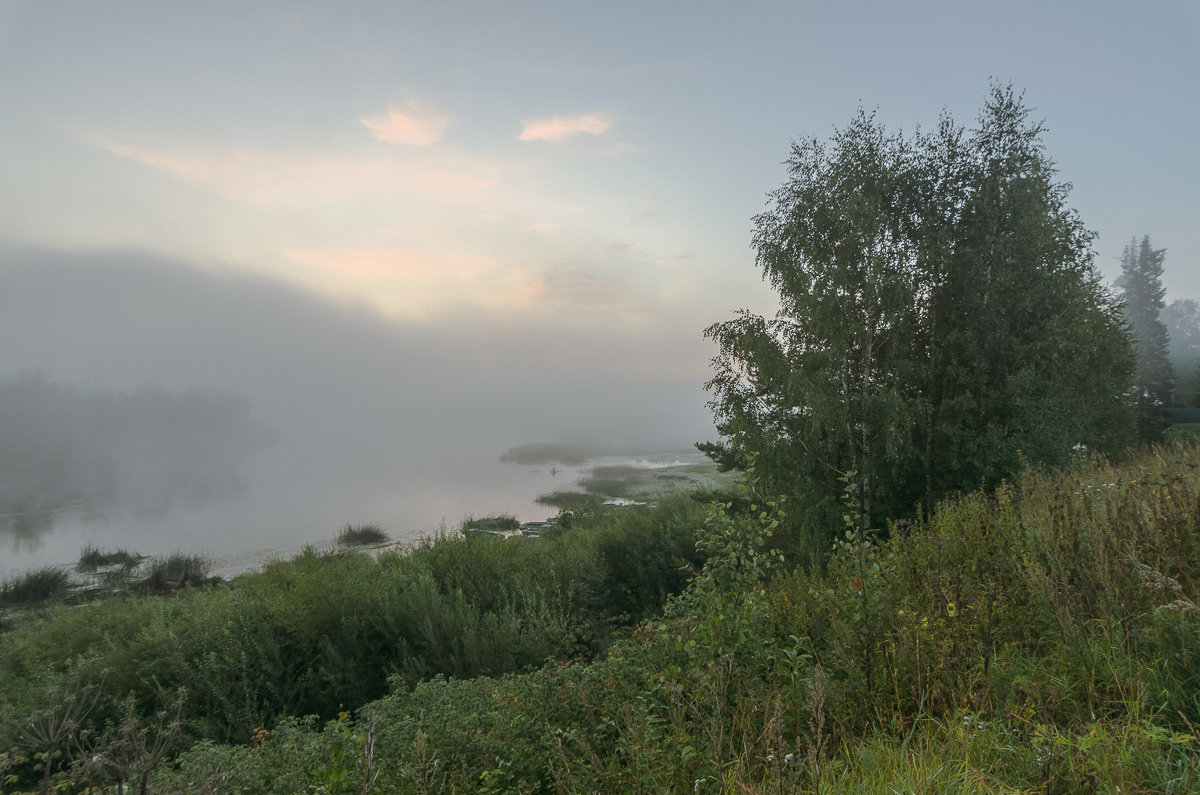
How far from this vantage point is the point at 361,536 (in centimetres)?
2067

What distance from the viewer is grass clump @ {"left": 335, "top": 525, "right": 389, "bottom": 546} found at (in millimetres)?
20125

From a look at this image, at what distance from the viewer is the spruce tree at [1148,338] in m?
28.7

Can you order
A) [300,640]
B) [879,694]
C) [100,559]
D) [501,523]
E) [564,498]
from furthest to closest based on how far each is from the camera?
[564,498] < [501,523] < [100,559] < [300,640] < [879,694]

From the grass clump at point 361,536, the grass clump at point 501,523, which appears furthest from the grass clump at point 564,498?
the grass clump at point 361,536

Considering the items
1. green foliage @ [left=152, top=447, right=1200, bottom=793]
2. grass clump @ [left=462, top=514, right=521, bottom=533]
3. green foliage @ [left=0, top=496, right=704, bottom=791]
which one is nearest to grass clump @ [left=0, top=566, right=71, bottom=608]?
green foliage @ [left=0, top=496, right=704, bottom=791]

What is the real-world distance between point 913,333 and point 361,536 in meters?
20.5

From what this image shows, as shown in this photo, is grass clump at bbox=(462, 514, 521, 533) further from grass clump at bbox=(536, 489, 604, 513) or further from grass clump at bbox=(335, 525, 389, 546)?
grass clump at bbox=(536, 489, 604, 513)

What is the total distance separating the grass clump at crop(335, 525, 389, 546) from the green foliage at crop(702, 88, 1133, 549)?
49.0 feet

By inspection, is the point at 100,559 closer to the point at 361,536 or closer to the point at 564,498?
the point at 361,536

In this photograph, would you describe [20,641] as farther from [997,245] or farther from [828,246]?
[997,245]

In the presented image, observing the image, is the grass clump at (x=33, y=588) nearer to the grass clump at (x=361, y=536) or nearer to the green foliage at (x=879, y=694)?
the grass clump at (x=361, y=536)

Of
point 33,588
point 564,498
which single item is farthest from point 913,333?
point 33,588

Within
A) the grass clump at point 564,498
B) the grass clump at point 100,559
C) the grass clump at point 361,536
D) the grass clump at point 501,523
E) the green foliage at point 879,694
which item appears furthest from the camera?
the grass clump at point 564,498

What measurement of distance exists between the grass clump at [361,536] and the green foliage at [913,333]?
49.0 feet
